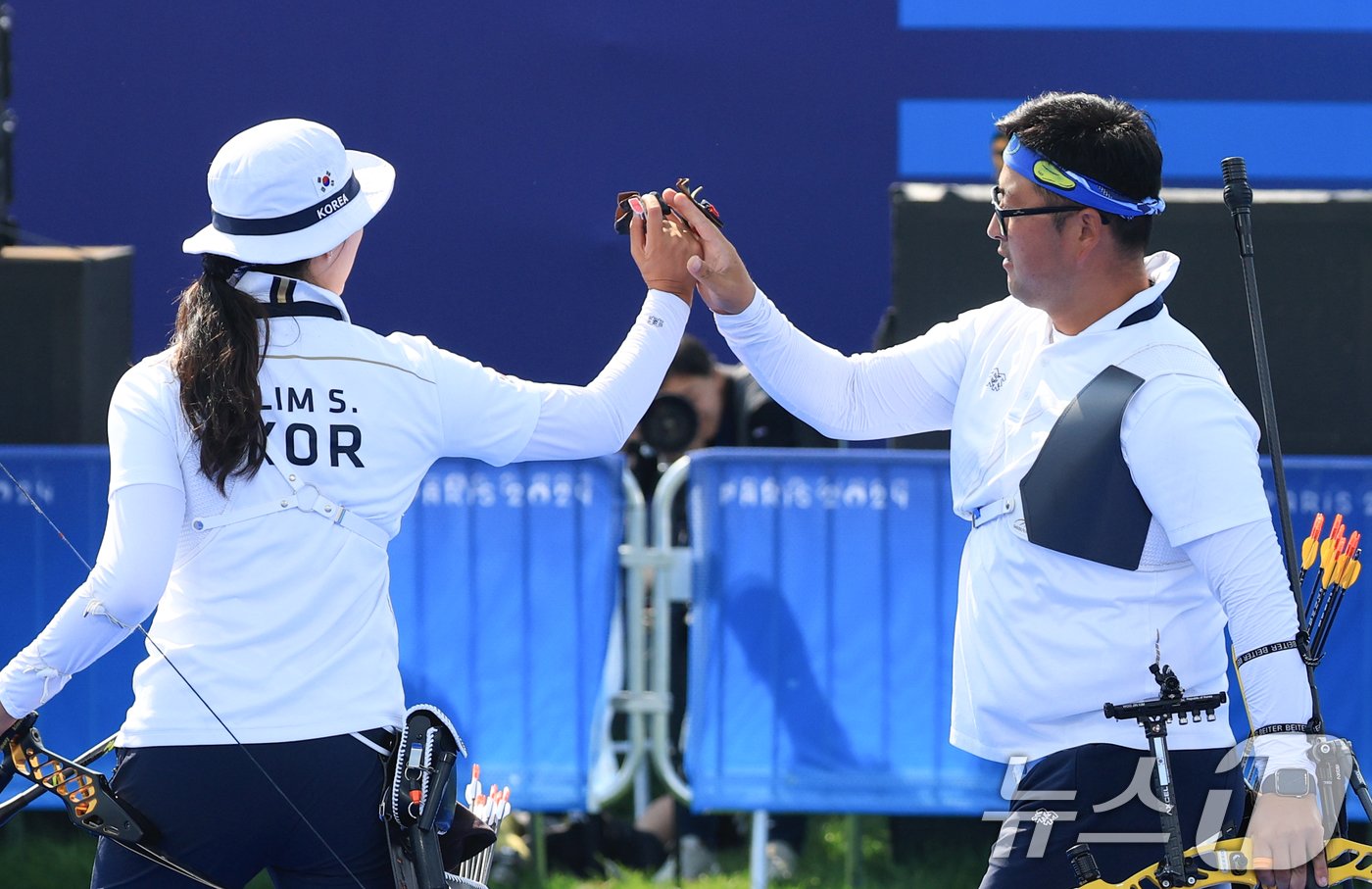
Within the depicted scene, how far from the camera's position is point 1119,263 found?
2.76 metres

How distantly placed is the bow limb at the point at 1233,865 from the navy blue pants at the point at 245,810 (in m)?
1.15

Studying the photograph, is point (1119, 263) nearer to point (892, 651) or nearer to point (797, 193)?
point (892, 651)

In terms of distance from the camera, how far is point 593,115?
23.6 ft

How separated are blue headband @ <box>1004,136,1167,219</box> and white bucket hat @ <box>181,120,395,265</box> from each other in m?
1.11

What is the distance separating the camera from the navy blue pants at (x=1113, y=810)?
2629 millimetres

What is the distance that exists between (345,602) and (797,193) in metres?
4.97

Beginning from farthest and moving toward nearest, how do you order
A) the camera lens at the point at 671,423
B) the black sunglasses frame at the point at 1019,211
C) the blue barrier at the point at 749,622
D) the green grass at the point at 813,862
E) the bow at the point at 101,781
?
1. the camera lens at the point at 671,423
2. the green grass at the point at 813,862
3. the blue barrier at the point at 749,622
4. the black sunglasses frame at the point at 1019,211
5. the bow at the point at 101,781

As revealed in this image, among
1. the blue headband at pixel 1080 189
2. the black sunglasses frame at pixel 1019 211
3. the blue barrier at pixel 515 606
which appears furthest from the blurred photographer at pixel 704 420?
the blue headband at pixel 1080 189

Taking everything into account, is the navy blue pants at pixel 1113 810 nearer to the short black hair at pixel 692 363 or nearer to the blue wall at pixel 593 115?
the short black hair at pixel 692 363

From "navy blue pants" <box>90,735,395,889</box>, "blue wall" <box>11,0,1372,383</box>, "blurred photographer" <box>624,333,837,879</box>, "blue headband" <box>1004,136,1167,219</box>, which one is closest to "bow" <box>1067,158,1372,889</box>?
"blue headband" <box>1004,136,1167,219</box>

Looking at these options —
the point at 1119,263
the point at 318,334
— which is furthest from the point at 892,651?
the point at 318,334

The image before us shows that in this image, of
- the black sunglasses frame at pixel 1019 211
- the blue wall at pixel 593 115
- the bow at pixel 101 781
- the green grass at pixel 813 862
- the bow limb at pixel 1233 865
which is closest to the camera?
the bow limb at pixel 1233 865

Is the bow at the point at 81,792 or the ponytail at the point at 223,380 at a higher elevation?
the ponytail at the point at 223,380

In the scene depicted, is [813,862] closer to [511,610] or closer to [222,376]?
[511,610]
